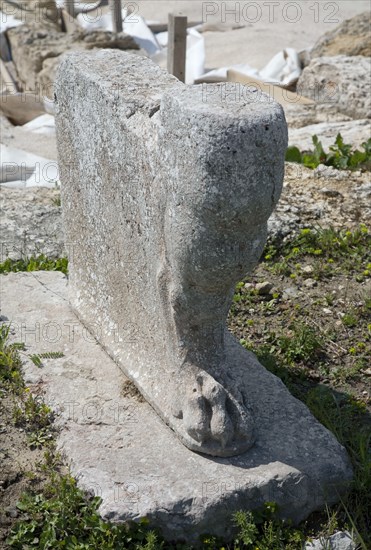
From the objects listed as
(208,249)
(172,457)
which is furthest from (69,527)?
(208,249)

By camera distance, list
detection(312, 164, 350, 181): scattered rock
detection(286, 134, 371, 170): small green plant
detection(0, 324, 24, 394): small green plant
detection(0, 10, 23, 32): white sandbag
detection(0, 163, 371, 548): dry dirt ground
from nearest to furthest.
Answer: detection(0, 163, 371, 548): dry dirt ground
detection(0, 324, 24, 394): small green plant
detection(312, 164, 350, 181): scattered rock
detection(286, 134, 371, 170): small green plant
detection(0, 10, 23, 32): white sandbag

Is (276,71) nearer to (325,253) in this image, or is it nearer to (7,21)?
(7,21)

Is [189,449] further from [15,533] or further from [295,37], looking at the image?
[295,37]

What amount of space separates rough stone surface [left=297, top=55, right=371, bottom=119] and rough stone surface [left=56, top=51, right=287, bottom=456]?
4.38 metres

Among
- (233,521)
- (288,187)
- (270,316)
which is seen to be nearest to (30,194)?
(288,187)

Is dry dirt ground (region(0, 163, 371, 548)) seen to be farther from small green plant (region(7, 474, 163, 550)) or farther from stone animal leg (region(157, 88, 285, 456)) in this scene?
stone animal leg (region(157, 88, 285, 456))

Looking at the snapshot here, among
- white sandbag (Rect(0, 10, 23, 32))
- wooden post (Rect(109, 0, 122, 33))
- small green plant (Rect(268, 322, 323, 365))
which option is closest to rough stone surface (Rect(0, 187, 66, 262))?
small green plant (Rect(268, 322, 323, 365))

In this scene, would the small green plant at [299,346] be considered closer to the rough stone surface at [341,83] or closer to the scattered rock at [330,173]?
the scattered rock at [330,173]

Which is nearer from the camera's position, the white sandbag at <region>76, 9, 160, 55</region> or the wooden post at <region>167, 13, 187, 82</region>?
the wooden post at <region>167, 13, 187, 82</region>

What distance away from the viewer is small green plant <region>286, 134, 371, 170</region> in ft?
21.8

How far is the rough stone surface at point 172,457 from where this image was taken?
132 inches

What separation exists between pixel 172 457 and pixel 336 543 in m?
0.75

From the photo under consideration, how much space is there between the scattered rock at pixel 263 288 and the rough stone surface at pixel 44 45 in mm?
5754

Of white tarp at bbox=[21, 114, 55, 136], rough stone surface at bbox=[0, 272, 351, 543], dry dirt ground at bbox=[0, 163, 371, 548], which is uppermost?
rough stone surface at bbox=[0, 272, 351, 543]
